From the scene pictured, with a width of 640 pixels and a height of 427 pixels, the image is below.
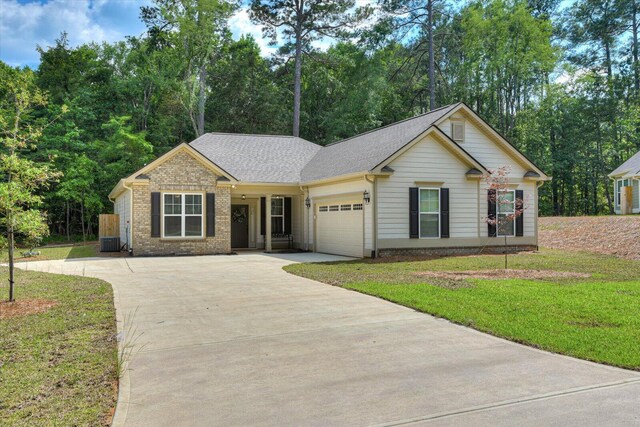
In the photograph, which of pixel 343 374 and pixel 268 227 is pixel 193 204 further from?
pixel 343 374

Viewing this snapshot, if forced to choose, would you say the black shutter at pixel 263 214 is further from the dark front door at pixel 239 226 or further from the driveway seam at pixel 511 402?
the driveway seam at pixel 511 402

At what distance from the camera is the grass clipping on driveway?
3809 millimetres

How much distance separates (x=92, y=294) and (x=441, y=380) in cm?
698

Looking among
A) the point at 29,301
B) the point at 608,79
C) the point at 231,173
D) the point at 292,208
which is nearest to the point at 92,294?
the point at 29,301

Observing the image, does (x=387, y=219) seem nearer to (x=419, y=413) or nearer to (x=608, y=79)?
(x=419, y=413)

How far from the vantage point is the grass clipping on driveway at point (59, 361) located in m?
3.81

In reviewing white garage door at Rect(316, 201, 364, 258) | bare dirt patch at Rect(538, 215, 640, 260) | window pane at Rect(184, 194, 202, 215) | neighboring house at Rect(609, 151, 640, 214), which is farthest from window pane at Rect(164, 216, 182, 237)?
neighboring house at Rect(609, 151, 640, 214)

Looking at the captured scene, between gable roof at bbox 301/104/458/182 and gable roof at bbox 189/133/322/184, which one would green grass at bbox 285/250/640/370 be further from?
gable roof at bbox 189/133/322/184

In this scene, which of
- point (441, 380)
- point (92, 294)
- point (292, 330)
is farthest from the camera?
point (92, 294)

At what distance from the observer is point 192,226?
18250 mm

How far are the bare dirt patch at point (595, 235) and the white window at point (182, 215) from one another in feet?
46.0

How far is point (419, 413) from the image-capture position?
374 cm

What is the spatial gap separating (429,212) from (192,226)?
874cm

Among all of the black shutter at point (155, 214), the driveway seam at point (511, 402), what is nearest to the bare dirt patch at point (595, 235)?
the driveway seam at point (511, 402)
